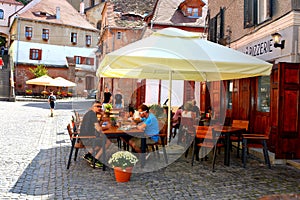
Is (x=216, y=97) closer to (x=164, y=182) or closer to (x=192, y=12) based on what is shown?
(x=164, y=182)

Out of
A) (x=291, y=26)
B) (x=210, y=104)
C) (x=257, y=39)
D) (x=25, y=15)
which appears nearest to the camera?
(x=291, y=26)

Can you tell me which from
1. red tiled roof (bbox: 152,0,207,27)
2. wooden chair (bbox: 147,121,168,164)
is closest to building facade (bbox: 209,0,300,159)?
wooden chair (bbox: 147,121,168,164)

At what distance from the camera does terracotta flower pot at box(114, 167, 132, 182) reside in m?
5.25

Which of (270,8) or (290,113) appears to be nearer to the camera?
(290,113)

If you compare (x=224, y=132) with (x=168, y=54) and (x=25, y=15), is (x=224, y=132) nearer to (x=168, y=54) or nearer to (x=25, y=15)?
(x=168, y=54)

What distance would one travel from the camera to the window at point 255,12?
892 centimetres

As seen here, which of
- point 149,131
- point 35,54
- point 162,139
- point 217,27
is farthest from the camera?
point 35,54

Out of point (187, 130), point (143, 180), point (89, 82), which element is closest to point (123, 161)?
point (143, 180)

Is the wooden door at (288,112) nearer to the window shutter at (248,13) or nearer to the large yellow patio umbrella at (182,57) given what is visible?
the large yellow patio umbrella at (182,57)

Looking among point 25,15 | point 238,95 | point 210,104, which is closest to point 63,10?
point 25,15

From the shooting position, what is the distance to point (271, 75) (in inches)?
312

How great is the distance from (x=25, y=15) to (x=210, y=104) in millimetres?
32147

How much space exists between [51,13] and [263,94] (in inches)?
1462

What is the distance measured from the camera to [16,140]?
9.34 m
